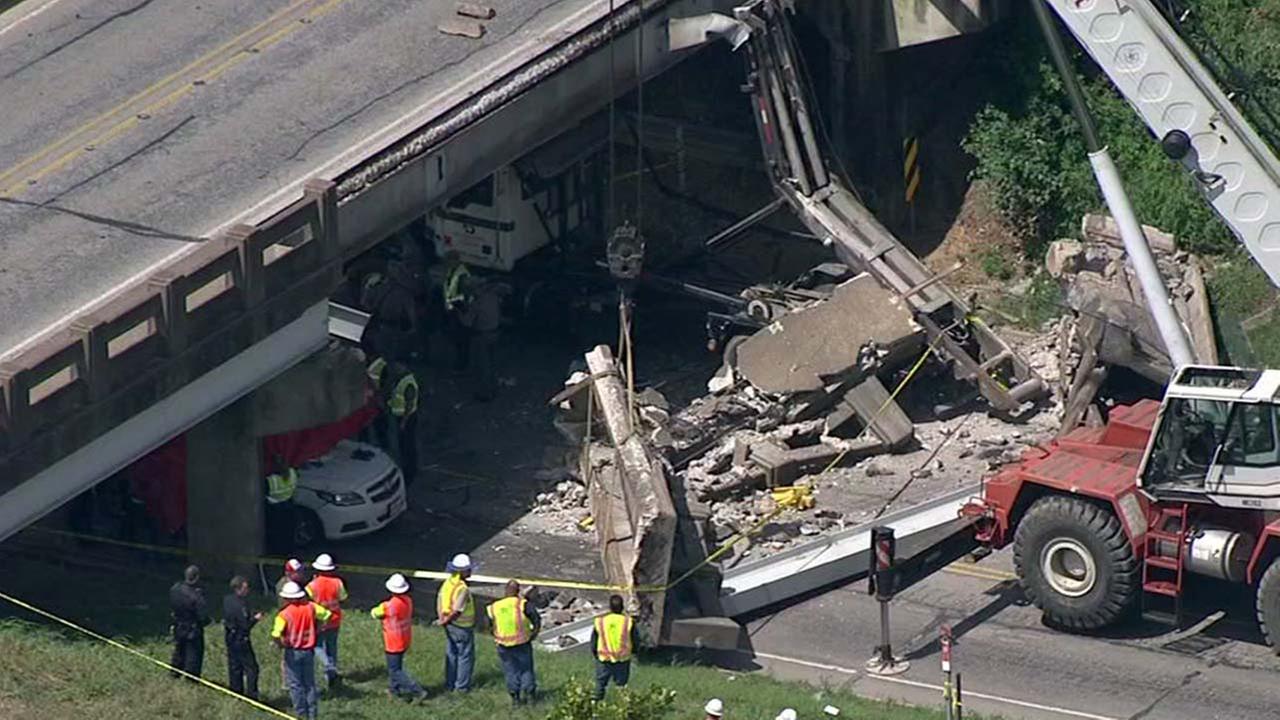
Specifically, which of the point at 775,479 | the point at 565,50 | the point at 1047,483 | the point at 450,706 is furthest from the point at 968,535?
the point at 565,50

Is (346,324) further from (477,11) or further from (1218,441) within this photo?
(1218,441)

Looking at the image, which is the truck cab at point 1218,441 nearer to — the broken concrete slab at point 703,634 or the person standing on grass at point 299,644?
the broken concrete slab at point 703,634

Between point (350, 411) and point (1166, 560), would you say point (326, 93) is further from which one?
point (1166, 560)

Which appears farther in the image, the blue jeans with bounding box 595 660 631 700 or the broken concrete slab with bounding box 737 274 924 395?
the broken concrete slab with bounding box 737 274 924 395

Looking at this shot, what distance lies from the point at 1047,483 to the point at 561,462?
314 inches

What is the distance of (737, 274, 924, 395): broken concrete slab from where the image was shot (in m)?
35.1

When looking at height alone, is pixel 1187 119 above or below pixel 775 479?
above

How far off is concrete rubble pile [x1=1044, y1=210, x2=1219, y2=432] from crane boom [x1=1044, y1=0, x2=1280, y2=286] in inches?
118

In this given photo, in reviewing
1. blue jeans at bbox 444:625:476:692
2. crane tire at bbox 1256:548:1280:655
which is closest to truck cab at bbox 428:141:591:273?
blue jeans at bbox 444:625:476:692

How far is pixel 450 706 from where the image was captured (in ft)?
88.3

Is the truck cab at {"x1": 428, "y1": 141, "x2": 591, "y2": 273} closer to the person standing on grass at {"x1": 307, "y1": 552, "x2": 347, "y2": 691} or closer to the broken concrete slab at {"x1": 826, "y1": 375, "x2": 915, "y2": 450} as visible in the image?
the broken concrete slab at {"x1": 826, "y1": 375, "x2": 915, "y2": 450}

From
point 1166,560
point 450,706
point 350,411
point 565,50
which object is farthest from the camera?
point 565,50

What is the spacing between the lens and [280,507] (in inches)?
1286

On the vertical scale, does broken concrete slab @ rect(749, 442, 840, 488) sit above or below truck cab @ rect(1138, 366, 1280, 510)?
below
